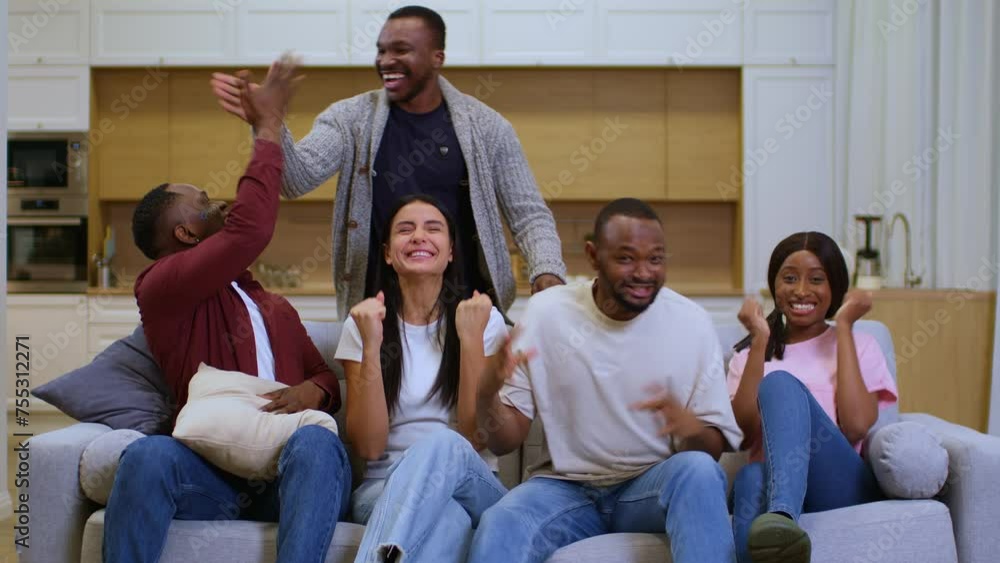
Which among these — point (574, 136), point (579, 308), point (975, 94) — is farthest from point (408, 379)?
point (574, 136)

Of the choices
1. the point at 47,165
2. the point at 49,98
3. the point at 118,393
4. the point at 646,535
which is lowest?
the point at 646,535

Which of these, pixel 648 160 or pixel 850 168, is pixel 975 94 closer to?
pixel 850 168

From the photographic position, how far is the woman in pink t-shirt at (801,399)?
1.99m

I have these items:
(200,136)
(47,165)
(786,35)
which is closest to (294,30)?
(200,136)

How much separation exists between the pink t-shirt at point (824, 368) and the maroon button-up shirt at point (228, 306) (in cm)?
96

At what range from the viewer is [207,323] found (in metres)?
2.27

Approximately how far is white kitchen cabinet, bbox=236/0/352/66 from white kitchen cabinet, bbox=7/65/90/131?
92cm

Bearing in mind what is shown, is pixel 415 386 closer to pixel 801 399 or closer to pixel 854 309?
pixel 801 399

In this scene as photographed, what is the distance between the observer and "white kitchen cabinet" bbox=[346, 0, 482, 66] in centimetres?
554

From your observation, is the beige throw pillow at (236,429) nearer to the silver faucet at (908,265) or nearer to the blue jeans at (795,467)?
the blue jeans at (795,467)

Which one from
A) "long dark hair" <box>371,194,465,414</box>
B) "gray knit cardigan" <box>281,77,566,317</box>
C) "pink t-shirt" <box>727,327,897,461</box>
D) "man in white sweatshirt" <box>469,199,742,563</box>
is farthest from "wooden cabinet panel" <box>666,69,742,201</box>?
"man in white sweatshirt" <box>469,199,742,563</box>

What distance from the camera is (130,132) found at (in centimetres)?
579

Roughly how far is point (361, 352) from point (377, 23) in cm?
370

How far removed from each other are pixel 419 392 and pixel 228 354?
432 millimetres
